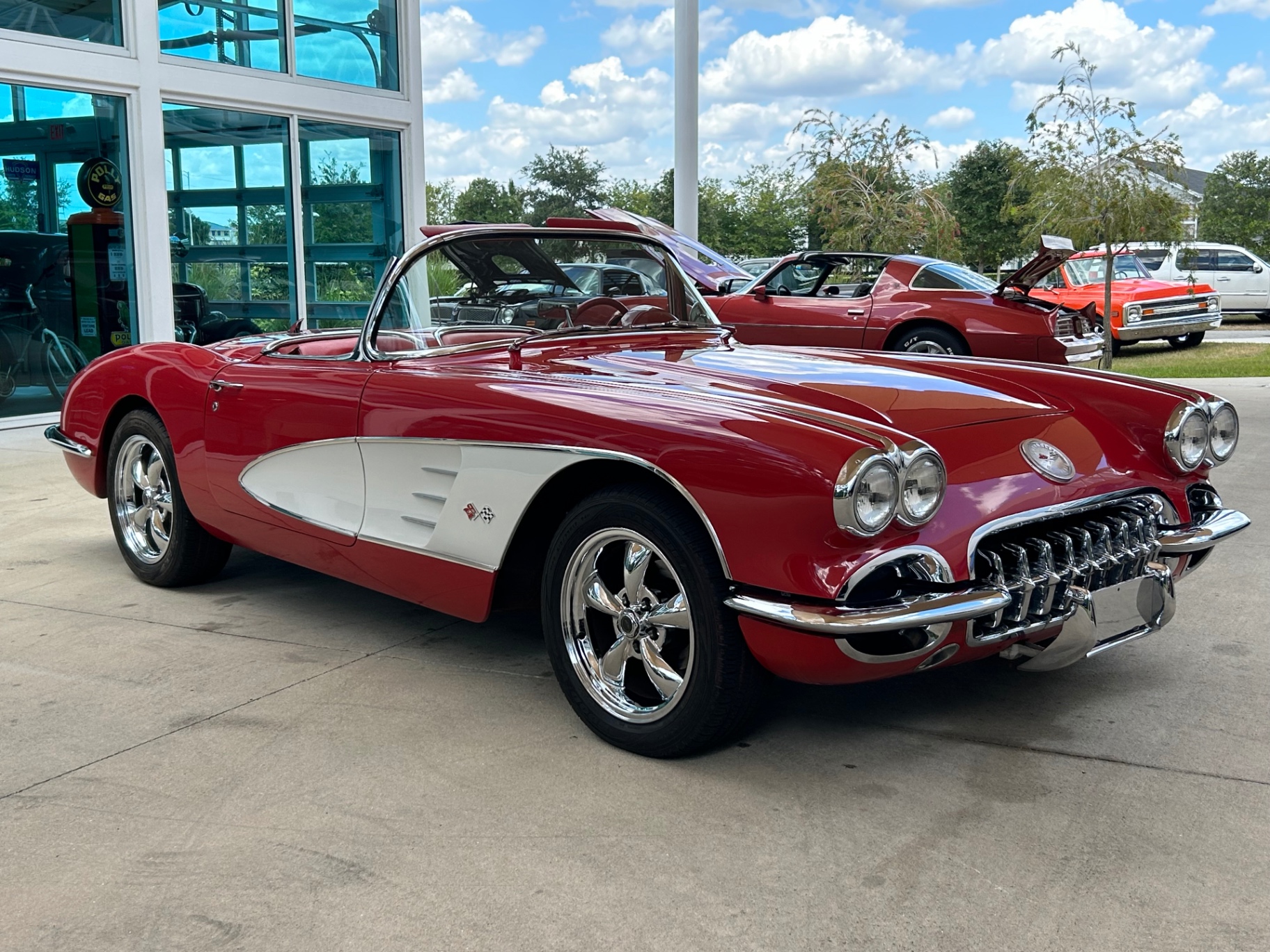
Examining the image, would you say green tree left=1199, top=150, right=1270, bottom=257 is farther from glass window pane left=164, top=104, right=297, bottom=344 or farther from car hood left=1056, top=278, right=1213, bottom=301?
glass window pane left=164, top=104, right=297, bottom=344

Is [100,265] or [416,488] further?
[100,265]

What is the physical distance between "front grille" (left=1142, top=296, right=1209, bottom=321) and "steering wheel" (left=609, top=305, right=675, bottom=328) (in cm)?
1472

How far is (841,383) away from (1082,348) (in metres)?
7.00

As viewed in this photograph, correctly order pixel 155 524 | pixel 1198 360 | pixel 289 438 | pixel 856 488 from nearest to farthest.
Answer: pixel 856 488, pixel 289 438, pixel 155 524, pixel 1198 360

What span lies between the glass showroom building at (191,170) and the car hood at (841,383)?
25.9 ft

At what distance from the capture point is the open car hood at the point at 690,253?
17.2 feet

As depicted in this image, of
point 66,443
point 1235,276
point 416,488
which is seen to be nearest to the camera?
point 416,488

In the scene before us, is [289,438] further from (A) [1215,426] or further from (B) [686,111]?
(B) [686,111]

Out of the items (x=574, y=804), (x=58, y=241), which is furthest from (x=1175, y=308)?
(x=574, y=804)

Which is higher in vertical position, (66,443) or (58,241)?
(58,241)

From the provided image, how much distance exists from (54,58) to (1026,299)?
8022 millimetres

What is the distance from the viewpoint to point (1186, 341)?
18047 mm

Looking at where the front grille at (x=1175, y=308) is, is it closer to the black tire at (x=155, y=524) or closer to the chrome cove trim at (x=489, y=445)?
the black tire at (x=155, y=524)

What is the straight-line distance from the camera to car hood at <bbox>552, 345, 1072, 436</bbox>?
307cm
